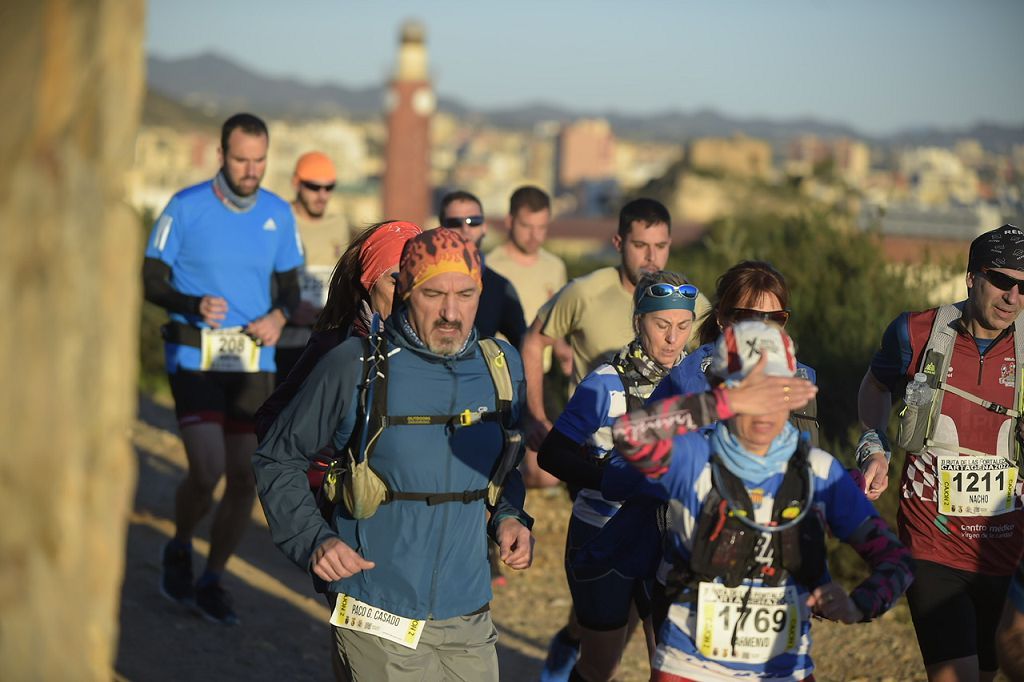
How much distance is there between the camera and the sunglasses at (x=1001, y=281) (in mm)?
5023

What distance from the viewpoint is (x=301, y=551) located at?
13.5 ft

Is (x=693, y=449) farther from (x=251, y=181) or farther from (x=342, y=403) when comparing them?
(x=251, y=181)

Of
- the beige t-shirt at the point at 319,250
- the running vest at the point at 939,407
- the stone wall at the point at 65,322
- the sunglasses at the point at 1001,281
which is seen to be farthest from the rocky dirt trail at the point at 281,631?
the stone wall at the point at 65,322

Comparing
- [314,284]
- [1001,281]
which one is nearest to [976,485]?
[1001,281]

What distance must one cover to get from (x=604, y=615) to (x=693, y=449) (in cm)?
163

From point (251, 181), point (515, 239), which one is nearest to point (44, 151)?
point (251, 181)

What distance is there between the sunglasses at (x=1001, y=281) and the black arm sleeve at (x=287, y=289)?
13.3 ft

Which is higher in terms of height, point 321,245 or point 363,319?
point 321,245

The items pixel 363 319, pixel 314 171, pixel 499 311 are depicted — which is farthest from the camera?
pixel 314 171

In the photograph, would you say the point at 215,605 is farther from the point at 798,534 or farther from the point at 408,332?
the point at 798,534

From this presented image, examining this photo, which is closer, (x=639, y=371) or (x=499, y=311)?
A: (x=639, y=371)

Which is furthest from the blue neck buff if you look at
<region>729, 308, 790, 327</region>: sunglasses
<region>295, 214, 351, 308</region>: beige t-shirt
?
<region>295, 214, 351, 308</region>: beige t-shirt

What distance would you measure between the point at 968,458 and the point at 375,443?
2.35 metres

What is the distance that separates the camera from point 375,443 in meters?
4.14
